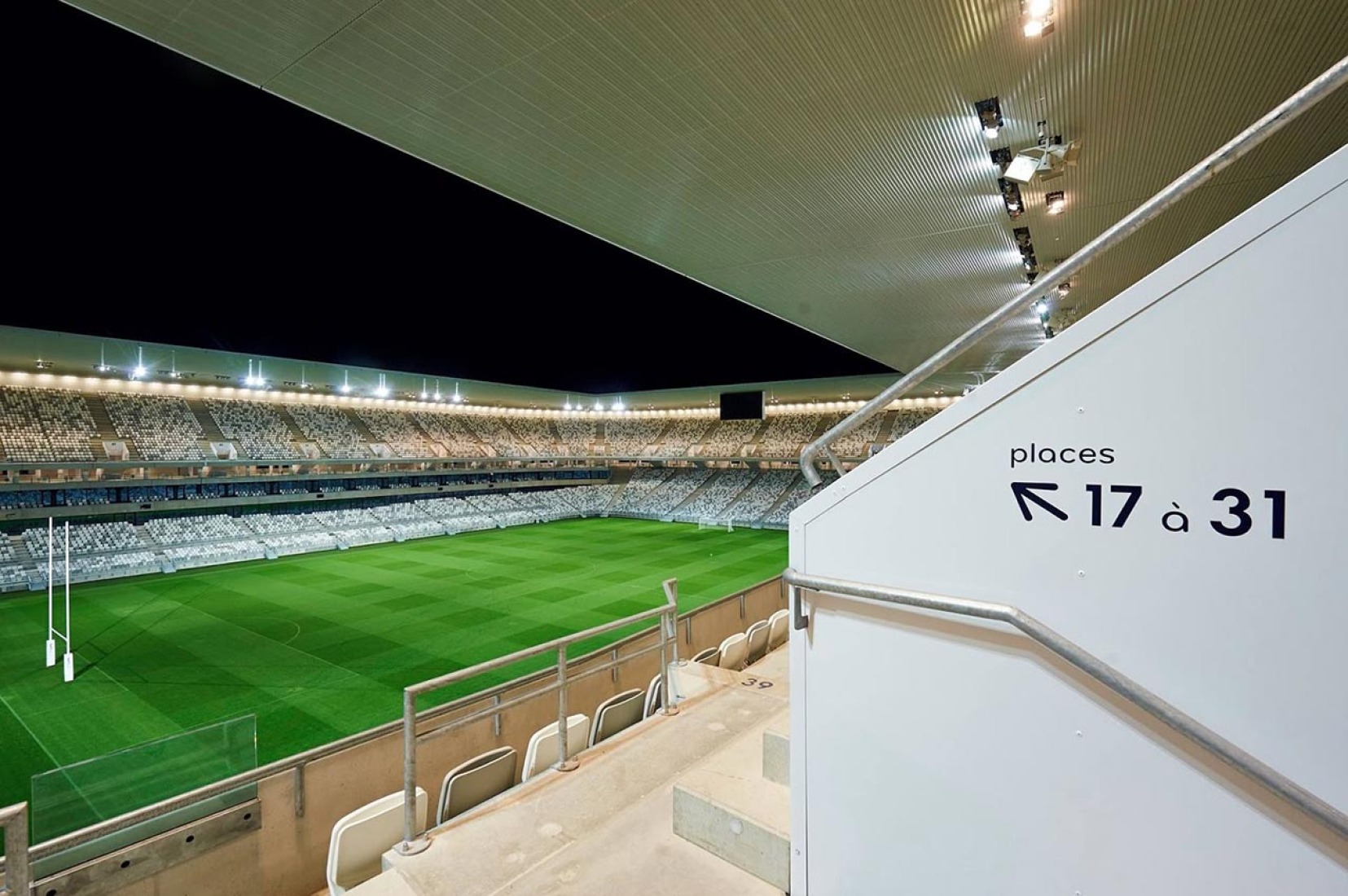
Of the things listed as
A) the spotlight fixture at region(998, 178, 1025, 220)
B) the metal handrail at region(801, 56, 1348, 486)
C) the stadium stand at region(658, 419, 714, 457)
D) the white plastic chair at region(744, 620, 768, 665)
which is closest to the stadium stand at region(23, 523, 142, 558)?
the white plastic chair at region(744, 620, 768, 665)

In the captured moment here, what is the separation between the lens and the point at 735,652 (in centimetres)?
841

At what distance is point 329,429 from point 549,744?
1460 inches

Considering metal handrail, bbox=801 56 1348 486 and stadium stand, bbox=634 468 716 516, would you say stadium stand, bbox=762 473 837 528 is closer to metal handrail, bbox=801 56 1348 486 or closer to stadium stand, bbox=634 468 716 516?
stadium stand, bbox=634 468 716 516

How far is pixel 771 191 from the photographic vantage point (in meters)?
9.60

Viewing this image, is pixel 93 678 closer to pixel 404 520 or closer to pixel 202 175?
pixel 202 175

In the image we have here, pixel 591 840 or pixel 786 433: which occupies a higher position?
pixel 786 433

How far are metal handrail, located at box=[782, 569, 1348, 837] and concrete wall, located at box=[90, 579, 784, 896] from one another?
3470mm

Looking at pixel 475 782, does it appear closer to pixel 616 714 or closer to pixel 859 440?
pixel 616 714

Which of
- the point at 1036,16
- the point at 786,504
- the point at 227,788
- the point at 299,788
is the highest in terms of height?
the point at 1036,16

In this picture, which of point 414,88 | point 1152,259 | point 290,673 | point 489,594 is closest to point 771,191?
point 414,88

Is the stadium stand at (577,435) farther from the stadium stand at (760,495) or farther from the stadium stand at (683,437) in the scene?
the stadium stand at (760,495)

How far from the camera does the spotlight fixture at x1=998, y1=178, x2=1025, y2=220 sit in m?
8.88

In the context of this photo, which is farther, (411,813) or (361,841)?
(361,841)

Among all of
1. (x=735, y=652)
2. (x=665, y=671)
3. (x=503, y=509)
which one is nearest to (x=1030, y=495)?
(x=665, y=671)
